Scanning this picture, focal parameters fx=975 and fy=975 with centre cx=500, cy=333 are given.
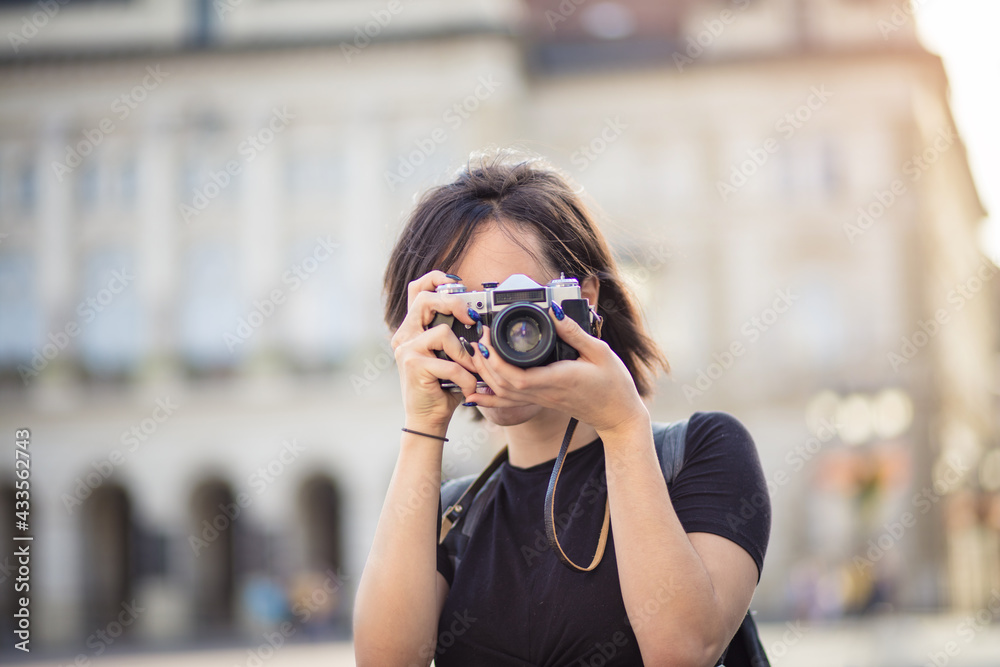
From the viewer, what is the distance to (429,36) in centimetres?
2620

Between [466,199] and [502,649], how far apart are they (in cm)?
94

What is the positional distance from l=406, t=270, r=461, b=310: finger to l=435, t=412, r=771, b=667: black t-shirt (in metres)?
0.45

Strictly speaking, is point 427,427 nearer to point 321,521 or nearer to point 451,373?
point 451,373
